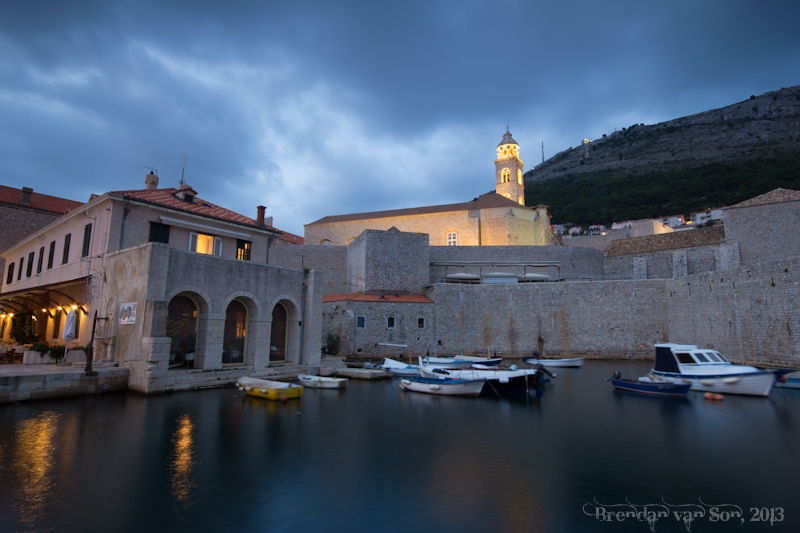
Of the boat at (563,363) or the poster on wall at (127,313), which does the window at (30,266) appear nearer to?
the poster on wall at (127,313)

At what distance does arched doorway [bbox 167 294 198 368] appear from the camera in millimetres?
14516

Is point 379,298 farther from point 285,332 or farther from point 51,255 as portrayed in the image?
point 51,255

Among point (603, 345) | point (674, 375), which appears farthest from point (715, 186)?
point (674, 375)

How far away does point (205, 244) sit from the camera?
56.1 ft

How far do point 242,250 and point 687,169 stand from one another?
77.1m

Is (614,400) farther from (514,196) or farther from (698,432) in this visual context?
(514,196)

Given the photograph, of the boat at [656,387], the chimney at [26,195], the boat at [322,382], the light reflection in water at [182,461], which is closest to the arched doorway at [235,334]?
the boat at [322,382]

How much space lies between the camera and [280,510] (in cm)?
544

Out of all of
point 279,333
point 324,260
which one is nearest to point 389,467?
point 279,333

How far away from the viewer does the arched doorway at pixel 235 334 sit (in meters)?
15.7

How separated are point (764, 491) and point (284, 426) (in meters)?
8.77

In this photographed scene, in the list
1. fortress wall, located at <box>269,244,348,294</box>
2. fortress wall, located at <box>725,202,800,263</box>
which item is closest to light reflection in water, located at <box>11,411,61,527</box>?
fortress wall, located at <box>269,244,348,294</box>

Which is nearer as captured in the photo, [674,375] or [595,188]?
[674,375]

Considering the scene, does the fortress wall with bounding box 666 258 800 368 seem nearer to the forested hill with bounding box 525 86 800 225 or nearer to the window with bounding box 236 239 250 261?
the window with bounding box 236 239 250 261
